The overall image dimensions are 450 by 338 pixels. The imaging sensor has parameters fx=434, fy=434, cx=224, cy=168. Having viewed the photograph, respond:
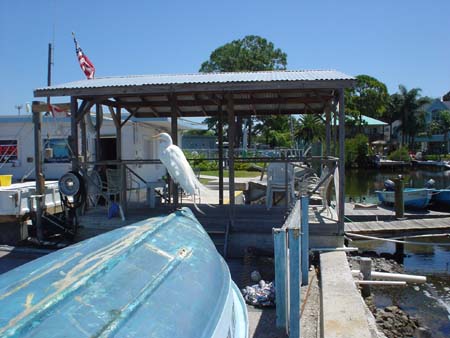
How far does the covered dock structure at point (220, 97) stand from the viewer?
742cm

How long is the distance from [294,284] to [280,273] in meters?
0.30

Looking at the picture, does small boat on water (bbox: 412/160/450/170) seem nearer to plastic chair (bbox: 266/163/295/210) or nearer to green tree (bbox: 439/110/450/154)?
green tree (bbox: 439/110/450/154)

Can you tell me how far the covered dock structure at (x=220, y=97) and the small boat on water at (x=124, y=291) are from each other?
4250mm

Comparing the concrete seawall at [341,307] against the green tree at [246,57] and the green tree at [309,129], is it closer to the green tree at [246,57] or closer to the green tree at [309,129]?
the green tree at [309,129]

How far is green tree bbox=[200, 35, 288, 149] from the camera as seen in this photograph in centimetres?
4400

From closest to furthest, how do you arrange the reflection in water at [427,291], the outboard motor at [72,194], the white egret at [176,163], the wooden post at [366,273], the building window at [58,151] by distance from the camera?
the white egret at [176,163]
the wooden post at [366,273]
the reflection in water at [427,291]
the outboard motor at [72,194]
the building window at [58,151]

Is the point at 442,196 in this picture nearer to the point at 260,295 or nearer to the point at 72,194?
the point at 260,295

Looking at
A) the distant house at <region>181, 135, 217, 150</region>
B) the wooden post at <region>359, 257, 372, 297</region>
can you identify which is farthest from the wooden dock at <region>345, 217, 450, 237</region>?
the distant house at <region>181, 135, 217, 150</region>

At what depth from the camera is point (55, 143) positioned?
1391 cm

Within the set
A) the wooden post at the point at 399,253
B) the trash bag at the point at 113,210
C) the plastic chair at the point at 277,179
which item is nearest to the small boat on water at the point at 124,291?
the trash bag at the point at 113,210

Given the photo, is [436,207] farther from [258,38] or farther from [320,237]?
[258,38]

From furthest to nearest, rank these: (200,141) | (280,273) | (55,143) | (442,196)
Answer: (200,141)
(442,196)
(55,143)
(280,273)

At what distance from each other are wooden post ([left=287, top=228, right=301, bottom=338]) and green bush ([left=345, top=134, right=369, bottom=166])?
4028 centimetres

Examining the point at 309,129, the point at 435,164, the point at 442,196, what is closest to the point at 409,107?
the point at 435,164
